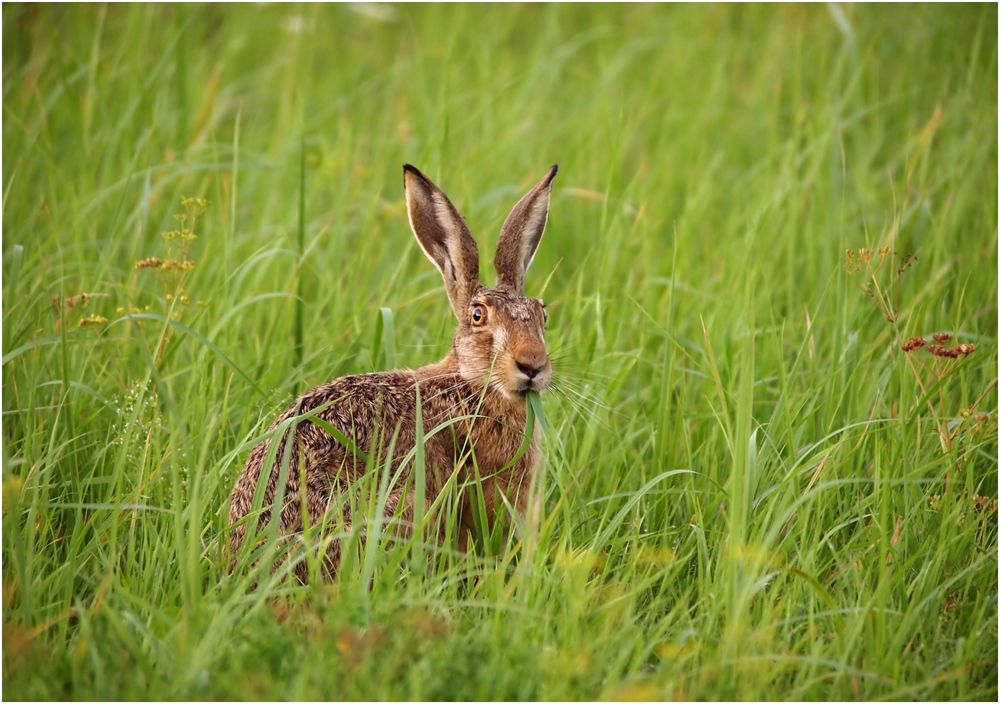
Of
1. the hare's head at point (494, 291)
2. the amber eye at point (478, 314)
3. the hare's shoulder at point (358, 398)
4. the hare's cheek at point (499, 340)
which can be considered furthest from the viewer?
the amber eye at point (478, 314)

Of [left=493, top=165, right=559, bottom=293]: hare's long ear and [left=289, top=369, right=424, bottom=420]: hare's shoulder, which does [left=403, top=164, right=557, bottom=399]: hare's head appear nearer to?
[left=493, top=165, right=559, bottom=293]: hare's long ear

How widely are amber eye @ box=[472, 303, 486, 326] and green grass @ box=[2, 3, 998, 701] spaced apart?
365mm

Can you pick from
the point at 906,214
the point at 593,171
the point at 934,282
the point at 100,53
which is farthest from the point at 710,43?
the point at 100,53

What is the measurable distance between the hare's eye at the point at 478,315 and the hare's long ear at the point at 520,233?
17cm

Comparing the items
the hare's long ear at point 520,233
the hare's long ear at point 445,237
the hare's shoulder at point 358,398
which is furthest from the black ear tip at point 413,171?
the hare's shoulder at point 358,398

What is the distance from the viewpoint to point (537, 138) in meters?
7.24

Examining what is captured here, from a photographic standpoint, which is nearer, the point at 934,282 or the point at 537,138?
the point at 934,282

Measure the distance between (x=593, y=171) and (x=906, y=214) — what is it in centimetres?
193

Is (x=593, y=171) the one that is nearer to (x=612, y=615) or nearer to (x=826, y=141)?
(x=826, y=141)

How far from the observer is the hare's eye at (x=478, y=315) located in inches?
175

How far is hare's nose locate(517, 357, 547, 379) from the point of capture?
13.4 ft

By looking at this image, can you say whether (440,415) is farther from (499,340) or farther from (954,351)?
(954,351)

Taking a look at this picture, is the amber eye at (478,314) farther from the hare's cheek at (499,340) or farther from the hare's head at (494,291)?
the hare's cheek at (499,340)

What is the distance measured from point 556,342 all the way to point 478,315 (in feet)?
2.32
